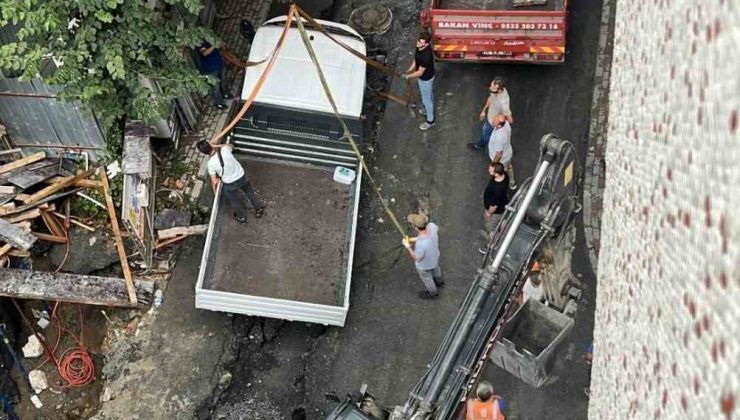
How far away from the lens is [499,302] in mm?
8625

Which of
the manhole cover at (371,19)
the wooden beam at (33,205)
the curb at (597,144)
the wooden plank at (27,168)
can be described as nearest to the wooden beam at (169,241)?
the wooden beam at (33,205)

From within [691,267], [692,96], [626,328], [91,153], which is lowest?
[91,153]

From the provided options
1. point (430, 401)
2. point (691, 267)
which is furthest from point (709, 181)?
point (430, 401)

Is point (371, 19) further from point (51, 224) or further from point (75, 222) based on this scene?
point (51, 224)

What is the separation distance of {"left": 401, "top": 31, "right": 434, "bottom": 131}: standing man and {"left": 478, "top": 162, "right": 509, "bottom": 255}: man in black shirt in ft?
7.16

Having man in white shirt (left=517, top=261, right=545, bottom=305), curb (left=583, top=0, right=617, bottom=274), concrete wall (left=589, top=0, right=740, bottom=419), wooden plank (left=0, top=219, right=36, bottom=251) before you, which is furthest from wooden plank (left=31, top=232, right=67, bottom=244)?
concrete wall (left=589, top=0, right=740, bottom=419)

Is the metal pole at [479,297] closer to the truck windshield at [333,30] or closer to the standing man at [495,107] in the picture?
the standing man at [495,107]

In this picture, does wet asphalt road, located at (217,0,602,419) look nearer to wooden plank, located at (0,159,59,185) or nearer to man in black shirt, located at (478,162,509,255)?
man in black shirt, located at (478,162,509,255)

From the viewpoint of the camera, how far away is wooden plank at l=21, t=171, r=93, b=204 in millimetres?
12062

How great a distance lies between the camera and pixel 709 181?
12.0ft

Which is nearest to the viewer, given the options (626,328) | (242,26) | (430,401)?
(626,328)

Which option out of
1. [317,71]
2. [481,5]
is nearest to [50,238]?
[317,71]

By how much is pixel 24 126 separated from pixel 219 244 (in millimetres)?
3667

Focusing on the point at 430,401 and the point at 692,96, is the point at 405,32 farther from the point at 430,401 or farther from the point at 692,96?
the point at 692,96
